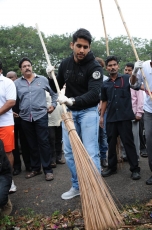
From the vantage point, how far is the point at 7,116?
3758 mm

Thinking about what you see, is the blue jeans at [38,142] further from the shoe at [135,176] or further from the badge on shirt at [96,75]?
the badge on shirt at [96,75]

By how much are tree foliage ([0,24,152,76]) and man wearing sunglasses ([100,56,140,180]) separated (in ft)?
74.1

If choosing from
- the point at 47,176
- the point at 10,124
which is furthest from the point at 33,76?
the point at 47,176

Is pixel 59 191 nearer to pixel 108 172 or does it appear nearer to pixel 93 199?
pixel 108 172

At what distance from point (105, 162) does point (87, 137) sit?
1830mm

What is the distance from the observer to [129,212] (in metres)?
2.89

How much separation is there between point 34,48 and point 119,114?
91.7 ft

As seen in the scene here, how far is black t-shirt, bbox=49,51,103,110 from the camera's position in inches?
116

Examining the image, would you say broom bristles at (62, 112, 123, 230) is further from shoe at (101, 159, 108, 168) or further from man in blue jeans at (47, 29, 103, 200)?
shoe at (101, 159, 108, 168)

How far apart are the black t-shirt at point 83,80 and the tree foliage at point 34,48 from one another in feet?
76.7

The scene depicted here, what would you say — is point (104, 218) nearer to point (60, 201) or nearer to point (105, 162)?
point (60, 201)

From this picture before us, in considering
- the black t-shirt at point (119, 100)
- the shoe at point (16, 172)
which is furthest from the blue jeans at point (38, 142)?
the black t-shirt at point (119, 100)

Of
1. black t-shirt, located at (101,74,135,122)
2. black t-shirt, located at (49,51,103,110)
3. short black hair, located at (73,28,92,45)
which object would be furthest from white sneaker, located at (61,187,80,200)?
short black hair, located at (73,28,92,45)

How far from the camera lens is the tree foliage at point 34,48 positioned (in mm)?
27812
